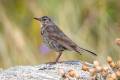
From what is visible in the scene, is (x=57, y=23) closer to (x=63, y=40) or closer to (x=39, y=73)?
(x=63, y=40)

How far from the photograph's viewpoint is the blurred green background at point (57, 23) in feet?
35.4

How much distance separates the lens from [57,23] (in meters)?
10.9

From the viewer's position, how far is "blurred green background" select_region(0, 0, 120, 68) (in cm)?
1080

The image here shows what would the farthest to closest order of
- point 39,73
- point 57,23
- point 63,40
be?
point 57,23 → point 63,40 → point 39,73

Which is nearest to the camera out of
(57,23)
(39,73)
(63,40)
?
(39,73)

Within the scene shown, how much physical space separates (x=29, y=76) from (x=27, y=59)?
388 centimetres

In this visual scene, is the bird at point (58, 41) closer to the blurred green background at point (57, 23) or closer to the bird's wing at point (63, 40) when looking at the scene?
the bird's wing at point (63, 40)

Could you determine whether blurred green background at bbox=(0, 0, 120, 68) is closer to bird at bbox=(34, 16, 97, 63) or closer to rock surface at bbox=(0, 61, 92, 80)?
bird at bbox=(34, 16, 97, 63)

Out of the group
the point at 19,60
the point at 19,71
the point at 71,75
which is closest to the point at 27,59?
the point at 19,60

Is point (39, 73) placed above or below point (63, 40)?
below

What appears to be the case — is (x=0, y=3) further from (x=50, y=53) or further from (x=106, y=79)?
(x=106, y=79)

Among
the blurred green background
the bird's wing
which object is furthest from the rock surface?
the blurred green background

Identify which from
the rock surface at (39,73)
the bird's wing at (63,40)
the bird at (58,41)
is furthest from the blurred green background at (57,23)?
the rock surface at (39,73)

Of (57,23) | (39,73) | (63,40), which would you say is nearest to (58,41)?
(63,40)
